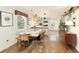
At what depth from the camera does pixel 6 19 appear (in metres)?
2.88

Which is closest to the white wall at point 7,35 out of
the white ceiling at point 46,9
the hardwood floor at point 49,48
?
the hardwood floor at point 49,48

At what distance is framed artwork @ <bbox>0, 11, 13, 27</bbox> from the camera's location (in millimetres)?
2826

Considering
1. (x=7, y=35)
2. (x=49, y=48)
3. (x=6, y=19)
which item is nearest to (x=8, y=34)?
(x=7, y=35)

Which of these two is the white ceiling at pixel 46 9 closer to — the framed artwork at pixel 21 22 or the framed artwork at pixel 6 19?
the framed artwork at pixel 21 22

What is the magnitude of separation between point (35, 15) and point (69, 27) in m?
0.74

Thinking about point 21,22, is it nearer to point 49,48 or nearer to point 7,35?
point 7,35

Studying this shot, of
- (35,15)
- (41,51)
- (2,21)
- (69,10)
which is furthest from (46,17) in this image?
(2,21)

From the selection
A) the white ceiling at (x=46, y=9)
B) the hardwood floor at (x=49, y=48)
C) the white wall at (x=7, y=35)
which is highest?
the white ceiling at (x=46, y=9)

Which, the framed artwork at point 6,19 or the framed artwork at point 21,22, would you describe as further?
the framed artwork at point 21,22

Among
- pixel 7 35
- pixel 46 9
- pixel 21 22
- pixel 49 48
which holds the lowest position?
pixel 49 48

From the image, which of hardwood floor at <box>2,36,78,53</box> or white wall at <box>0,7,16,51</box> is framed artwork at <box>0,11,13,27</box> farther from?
hardwood floor at <box>2,36,78,53</box>

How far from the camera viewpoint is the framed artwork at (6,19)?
9.27 feet

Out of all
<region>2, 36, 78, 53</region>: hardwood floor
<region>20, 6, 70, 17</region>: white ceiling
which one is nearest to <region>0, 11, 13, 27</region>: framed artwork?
<region>20, 6, 70, 17</region>: white ceiling
